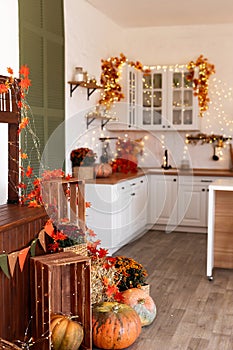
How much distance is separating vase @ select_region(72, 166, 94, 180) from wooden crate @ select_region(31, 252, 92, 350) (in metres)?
2.42

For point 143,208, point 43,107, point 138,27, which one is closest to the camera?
point 43,107

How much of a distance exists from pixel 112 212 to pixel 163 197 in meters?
1.58

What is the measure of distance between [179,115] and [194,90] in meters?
0.40

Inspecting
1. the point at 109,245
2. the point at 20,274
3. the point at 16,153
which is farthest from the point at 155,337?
the point at 109,245

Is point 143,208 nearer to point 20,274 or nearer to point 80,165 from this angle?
point 80,165

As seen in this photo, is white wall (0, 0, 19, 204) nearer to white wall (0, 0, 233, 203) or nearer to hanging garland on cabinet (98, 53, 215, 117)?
white wall (0, 0, 233, 203)

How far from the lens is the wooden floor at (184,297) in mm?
3734

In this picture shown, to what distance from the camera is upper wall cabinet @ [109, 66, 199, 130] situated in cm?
759

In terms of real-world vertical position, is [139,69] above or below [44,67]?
above

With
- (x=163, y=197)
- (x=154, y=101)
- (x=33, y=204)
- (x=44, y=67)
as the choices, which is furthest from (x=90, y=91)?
(x=33, y=204)

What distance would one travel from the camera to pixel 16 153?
12.7 feet

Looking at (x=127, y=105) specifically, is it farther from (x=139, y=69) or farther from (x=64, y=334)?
(x=64, y=334)

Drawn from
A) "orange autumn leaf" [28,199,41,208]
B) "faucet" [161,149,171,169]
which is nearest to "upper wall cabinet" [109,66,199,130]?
"faucet" [161,149,171,169]

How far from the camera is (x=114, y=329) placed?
11.7 ft
